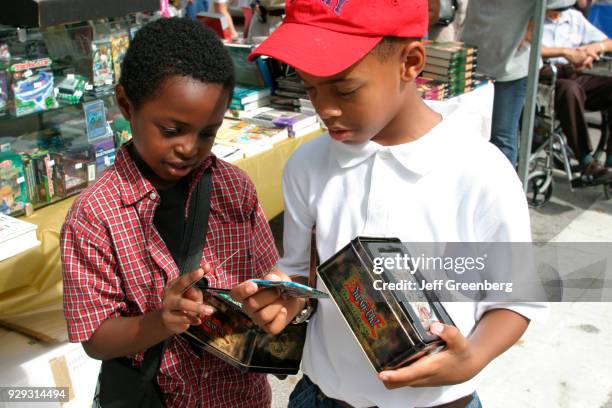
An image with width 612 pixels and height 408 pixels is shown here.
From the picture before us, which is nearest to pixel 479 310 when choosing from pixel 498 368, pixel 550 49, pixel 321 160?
pixel 321 160

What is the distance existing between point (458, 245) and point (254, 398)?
2.42 feet

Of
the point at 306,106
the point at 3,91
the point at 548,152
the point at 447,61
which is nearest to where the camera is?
the point at 3,91

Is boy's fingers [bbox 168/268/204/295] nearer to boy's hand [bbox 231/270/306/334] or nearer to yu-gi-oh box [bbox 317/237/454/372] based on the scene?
boy's hand [bbox 231/270/306/334]

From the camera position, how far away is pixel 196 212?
1483 mm

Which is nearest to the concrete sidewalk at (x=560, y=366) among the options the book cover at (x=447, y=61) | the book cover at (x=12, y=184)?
the book cover at (x=447, y=61)

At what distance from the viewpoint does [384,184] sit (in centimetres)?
124

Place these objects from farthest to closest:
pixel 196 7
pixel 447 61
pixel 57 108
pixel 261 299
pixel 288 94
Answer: pixel 196 7
pixel 447 61
pixel 288 94
pixel 57 108
pixel 261 299

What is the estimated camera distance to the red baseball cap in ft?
3.71

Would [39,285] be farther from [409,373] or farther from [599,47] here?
[599,47]

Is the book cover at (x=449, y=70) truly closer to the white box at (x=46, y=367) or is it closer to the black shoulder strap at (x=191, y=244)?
the white box at (x=46, y=367)

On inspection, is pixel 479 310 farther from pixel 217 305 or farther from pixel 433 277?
pixel 217 305

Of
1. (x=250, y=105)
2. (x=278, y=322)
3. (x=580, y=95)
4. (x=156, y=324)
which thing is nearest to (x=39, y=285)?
(x=156, y=324)

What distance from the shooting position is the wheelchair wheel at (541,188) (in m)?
5.07

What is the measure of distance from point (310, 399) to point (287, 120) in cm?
245
